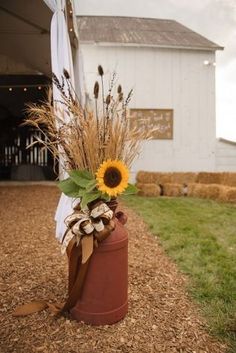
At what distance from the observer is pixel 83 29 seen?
9.39 m

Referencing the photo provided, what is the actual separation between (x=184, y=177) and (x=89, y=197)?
7062 mm

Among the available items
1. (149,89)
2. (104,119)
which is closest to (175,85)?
(149,89)

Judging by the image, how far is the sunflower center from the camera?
1590 mm

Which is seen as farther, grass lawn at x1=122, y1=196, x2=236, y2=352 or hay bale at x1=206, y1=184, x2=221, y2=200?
hay bale at x1=206, y1=184, x2=221, y2=200

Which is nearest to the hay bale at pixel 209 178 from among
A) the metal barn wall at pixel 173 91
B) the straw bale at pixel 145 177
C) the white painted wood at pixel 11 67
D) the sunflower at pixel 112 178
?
the metal barn wall at pixel 173 91

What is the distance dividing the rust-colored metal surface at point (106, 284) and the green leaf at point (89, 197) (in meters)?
0.21

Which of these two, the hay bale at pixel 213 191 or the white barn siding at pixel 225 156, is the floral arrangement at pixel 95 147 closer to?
the hay bale at pixel 213 191

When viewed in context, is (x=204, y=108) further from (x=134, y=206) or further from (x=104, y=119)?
(x=104, y=119)

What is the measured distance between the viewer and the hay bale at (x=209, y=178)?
321 inches

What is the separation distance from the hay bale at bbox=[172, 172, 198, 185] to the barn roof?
3.35 metres

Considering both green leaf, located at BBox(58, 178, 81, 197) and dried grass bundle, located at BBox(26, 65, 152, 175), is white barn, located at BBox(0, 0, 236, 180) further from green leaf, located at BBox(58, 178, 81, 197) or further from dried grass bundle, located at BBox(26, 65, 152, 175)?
green leaf, located at BBox(58, 178, 81, 197)

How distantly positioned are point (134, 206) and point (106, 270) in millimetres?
4361

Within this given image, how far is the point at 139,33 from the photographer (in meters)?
9.42

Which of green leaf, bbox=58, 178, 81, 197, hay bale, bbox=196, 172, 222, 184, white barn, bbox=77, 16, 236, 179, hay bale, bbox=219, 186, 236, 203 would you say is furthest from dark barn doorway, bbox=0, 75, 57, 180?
green leaf, bbox=58, 178, 81, 197
